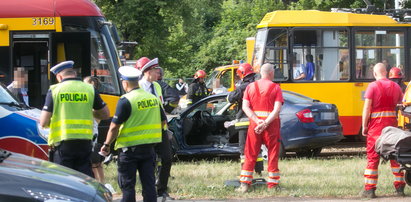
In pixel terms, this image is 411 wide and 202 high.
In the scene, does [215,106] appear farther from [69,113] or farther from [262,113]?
[69,113]

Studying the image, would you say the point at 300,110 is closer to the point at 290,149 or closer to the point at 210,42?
the point at 290,149

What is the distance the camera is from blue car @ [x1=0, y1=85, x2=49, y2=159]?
910 centimetres

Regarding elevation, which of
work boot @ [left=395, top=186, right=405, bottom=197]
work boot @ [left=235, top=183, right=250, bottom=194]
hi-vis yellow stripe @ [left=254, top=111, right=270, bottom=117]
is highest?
hi-vis yellow stripe @ [left=254, top=111, right=270, bottom=117]

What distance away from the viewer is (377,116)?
1011 cm

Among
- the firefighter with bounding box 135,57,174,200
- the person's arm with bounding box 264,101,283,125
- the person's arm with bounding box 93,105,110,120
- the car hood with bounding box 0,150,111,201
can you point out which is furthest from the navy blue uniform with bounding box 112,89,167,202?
the person's arm with bounding box 264,101,283,125

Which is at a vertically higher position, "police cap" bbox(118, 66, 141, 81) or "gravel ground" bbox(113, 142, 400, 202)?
"police cap" bbox(118, 66, 141, 81)

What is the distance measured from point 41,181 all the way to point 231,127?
8790mm

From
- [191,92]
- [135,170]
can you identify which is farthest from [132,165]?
[191,92]

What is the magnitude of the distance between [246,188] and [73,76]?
10.6 feet

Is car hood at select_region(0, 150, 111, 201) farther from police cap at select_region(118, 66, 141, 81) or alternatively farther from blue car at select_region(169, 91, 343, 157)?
blue car at select_region(169, 91, 343, 157)

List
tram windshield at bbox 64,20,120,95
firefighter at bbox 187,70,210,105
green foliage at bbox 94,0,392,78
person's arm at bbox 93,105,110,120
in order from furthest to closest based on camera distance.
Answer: green foliage at bbox 94,0,392,78 < firefighter at bbox 187,70,210,105 < tram windshield at bbox 64,20,120,95 < person's arm at bbox 93,105,110,120

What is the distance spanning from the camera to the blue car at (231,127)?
13.9 m

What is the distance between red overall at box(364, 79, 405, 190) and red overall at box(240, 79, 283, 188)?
1180mm

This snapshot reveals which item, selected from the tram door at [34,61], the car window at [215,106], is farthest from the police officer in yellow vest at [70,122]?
the tram door at [34,61]
